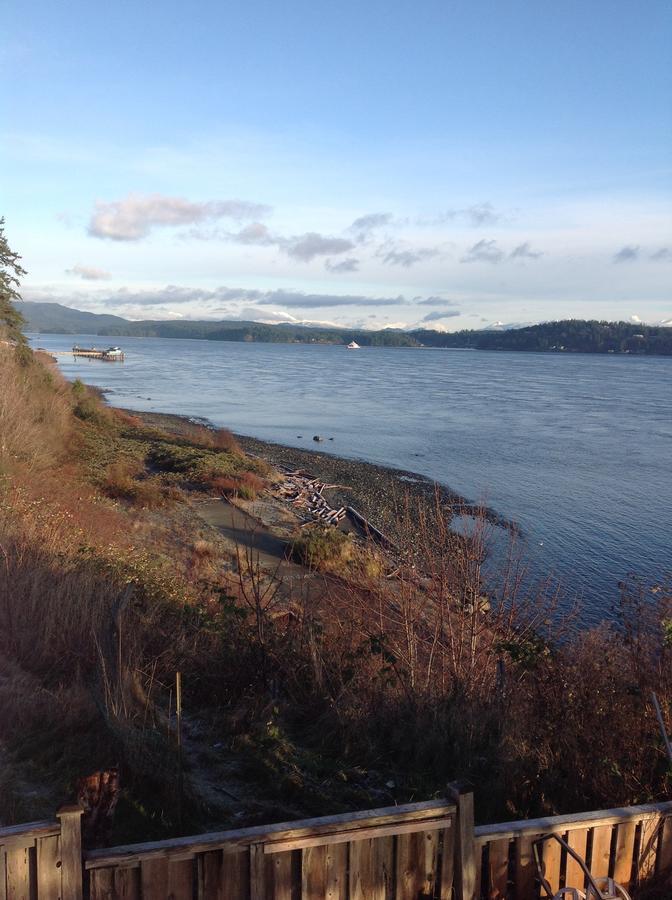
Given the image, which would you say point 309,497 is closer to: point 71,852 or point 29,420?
point 29,420

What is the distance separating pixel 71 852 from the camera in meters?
3.37

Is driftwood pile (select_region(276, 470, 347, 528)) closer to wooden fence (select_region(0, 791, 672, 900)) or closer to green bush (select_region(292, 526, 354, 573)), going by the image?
green bush (select_region(292, 526, 354, 573))

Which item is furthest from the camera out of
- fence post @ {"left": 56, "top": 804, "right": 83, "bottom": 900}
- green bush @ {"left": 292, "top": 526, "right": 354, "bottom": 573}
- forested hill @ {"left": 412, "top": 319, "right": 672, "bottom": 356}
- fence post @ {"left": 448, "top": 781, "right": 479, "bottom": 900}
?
forested hill @ {"left": 412, "top": 319, "right": 672, "bottom": 356}

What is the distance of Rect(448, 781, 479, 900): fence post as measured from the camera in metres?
3.73

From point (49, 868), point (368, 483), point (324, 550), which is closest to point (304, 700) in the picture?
point (49, 868)

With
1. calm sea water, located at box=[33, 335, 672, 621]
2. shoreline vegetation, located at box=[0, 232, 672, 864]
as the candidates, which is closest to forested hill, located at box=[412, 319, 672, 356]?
calm sea water, located at box=[33, 335, 672, 621]

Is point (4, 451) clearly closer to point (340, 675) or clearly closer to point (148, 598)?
point (148, 598)

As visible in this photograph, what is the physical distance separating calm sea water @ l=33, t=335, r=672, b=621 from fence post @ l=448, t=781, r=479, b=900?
9.73 metres

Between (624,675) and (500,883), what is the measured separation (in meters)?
2.93

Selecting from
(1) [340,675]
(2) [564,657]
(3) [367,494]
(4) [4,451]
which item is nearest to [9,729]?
(1) [340,675]

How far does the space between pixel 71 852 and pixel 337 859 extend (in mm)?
1255

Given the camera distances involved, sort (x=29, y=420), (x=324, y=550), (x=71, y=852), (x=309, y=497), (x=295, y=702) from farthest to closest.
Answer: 1. (x=309, y=497)
2. (x=29, y=420)
3. (x=324, y=550)
4. (x=295, y=702)
5. (x=71, y=852)

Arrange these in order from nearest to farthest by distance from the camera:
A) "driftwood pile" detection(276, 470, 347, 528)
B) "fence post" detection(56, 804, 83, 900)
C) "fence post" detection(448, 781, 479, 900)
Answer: "fence post" detection(56, 804, 83, 900) < "fence post" detection(448, 781, 479, 900) < "driftwood pile" detection(276, 470, 347, 528)

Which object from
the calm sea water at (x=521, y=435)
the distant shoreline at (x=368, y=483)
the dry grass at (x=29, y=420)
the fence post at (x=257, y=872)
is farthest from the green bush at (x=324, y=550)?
the fence post at (x=257, y=872)
